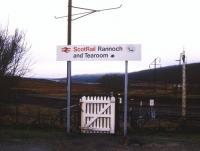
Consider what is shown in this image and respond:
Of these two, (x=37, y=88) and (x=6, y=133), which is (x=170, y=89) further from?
(x=6, y=133)

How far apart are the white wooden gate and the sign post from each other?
0.69 meters

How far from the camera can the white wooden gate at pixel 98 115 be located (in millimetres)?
17281

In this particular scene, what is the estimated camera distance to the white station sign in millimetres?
16609

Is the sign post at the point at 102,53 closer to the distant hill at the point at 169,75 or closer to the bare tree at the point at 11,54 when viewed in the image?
the bare tree at the point at 11,54

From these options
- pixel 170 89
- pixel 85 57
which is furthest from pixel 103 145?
pixel 170 89

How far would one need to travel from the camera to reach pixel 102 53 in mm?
16922

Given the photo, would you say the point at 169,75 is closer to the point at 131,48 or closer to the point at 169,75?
the point at 169,75

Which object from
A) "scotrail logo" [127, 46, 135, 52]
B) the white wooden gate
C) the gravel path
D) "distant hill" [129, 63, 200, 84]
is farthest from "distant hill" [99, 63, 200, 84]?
the gravel path

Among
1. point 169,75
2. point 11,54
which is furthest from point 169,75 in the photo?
point 11,54

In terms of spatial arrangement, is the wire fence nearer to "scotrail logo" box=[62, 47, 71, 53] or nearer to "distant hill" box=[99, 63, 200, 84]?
"scotrail logo" box=[62, 47, 71, 53]

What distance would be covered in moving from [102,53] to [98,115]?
234cm

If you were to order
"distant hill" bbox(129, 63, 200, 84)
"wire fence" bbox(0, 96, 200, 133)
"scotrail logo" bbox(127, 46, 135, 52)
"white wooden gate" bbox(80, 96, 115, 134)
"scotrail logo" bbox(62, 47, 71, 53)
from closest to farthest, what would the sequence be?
"scotrail logo" bbox(127, 46, 135, 52)
"white wooden gate" bbox(80, 96, 115, 134)
"scotrail logo" bbox(62, 47, 71, 53)
"wire fence" bbox(0, 96, 200, 133)
"distant hill" bbox(129, 63, 200, 84)

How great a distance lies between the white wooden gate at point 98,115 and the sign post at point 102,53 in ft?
2.27

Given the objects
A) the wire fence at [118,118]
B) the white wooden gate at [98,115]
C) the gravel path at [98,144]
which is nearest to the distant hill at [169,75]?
the wire fence at [118,118]
